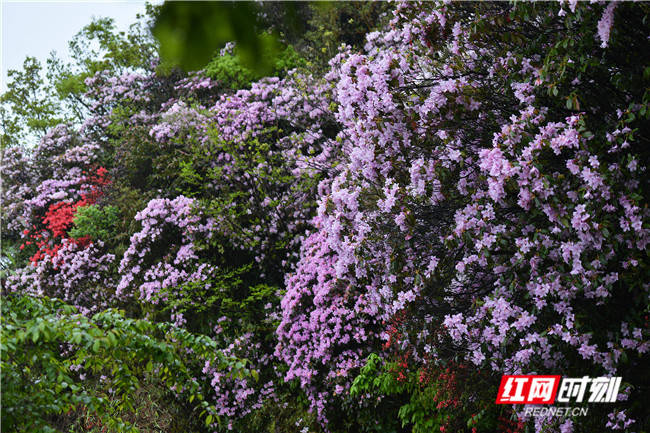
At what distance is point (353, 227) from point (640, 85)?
253cm

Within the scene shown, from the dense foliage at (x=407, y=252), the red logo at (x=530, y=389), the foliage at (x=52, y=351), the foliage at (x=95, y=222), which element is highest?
the foliage at (x=95, y=222)

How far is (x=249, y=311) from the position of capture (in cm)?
825

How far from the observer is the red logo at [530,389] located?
12.5ft

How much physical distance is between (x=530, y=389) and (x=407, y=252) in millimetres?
1382

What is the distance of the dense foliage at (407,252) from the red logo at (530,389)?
2.8 inches

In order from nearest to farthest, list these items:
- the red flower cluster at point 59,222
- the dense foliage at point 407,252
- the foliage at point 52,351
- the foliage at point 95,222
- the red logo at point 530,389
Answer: the foliage at point 52,351 < the dense foliage at point 407,252 < the red logo at point 530,389 < the foliage at point 95,222 < the red flower cluster at point 59,222

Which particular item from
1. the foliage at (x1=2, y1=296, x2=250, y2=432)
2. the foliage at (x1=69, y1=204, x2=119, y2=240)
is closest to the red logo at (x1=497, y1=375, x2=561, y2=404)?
the foliage at (x1=2, y1=296, x2=250, y2=432)

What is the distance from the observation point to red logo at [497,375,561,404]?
12.5ft

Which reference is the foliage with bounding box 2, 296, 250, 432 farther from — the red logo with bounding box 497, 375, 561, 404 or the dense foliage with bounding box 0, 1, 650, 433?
the red logo with bounding box 497, 375, 561, 404

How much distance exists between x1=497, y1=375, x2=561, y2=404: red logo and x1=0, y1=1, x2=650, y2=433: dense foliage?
0.23ft

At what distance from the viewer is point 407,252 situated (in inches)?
181

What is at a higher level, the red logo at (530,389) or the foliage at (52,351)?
the red logo at (530,389)

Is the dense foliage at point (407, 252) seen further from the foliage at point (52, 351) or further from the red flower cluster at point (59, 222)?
the red flower cluster at point (59, 222)

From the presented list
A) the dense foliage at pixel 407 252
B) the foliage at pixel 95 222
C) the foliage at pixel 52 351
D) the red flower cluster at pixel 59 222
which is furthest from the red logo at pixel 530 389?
the red flower cluster at pixel 59 222
